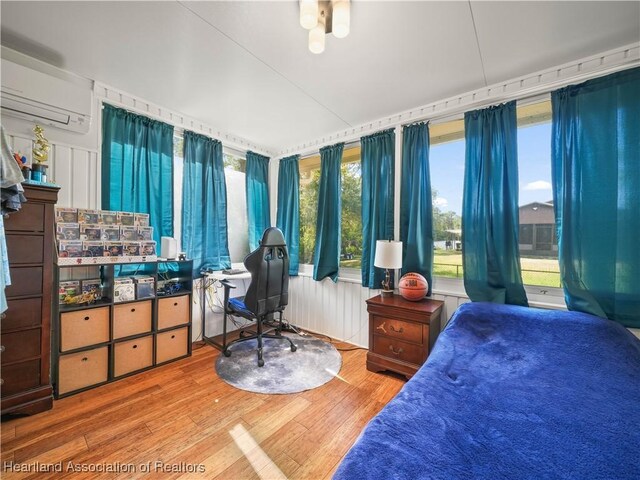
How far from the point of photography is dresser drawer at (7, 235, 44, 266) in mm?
1746

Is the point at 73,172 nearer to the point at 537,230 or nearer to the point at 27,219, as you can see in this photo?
the point at 27,219

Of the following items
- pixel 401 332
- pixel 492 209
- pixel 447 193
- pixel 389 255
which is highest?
pixel 447 193

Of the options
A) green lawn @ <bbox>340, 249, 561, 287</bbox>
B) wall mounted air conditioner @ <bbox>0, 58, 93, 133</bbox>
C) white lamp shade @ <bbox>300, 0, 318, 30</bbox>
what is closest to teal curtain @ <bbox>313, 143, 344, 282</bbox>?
green lawn @ <bbox>340, 249, 561, 287</bbox>

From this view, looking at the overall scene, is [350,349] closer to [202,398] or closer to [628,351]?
[202,398]

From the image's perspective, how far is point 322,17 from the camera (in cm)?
155

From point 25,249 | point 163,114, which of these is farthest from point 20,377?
point 163,114

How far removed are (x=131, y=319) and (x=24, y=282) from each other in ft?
2.52

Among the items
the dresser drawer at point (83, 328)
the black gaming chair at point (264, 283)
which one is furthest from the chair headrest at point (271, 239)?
the dresser drawer at point (83, 328)

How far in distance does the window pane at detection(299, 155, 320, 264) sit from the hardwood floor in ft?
6.16

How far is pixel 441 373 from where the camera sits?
132 cm

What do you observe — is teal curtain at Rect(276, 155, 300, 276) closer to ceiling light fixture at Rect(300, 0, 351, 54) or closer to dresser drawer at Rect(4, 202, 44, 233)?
ceiling light fixture at Rect(300, 0, 351, 54)

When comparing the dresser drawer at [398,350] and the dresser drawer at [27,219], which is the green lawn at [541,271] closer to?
the dresser drawer at [398,350]

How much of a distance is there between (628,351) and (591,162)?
127 cm

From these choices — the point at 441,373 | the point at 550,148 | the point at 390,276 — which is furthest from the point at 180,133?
the point at 550,148
